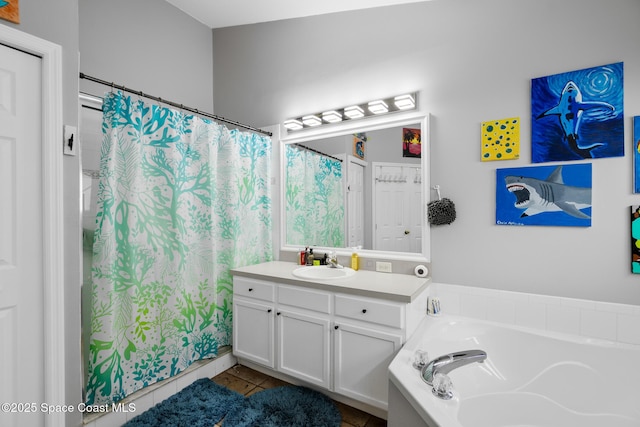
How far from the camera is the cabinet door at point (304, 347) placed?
6.18ft

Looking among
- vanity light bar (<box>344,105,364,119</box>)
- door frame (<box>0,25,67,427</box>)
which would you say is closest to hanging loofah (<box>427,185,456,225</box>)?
vanity light bar (<box>344,105,364,119</box>)

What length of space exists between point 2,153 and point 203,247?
1.21 m

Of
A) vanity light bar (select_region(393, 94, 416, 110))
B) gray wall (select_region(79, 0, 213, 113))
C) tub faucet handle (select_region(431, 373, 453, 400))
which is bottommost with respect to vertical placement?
tub faucet handle (select_region(431, 373, 453, 400))

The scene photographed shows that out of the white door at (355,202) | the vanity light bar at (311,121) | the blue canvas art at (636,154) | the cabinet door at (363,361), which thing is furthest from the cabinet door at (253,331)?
the blue canvas art at (636,154)

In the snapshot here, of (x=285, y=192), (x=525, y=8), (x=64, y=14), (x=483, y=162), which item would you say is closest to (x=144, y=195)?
(x=64, y=14)

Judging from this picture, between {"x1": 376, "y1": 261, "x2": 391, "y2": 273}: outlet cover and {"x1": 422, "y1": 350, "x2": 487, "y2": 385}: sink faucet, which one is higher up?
{"x1": 376, "y1": 261, "x2": 391, "y2": 273}: outlet cover

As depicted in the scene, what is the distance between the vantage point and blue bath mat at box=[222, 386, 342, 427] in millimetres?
1723

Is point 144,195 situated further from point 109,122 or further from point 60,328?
point 60,328

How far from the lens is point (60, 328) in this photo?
1361 millimetres

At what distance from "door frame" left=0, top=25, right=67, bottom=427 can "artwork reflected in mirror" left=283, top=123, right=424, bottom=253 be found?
166 centimetres

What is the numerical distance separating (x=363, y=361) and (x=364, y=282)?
1.56 feet

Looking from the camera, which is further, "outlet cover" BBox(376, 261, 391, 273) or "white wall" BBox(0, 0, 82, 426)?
"outlet cover" BBox(376, 261, 391, 273)

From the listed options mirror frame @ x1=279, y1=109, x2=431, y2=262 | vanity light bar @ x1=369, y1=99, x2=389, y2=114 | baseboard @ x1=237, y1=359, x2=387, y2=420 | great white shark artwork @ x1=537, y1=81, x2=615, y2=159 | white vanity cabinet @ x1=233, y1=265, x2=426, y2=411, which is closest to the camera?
great white shark artwork @ x1=537, y1=81, x2=615, y2=159

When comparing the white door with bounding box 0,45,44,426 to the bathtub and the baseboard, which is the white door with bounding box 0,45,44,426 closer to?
the baseboard
